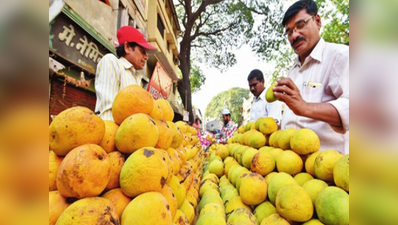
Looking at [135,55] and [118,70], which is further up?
[135,55]

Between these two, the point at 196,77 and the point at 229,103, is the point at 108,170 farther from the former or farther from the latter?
the point at 229,103

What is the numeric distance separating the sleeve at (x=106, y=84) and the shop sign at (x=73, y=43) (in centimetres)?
256

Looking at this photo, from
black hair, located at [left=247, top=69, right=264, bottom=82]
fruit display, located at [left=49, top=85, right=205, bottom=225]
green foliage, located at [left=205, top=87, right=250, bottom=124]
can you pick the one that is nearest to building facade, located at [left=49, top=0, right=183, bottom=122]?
fruit display, located at [left=49, top=85, right=205, bottom=225]

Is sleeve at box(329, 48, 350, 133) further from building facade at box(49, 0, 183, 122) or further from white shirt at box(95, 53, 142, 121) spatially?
building facade at box(49, 0, 183, 122)

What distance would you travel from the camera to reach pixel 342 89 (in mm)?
1826

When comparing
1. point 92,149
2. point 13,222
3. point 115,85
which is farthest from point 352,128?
point 115,85

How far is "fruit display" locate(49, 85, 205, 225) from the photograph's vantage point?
2.73ft

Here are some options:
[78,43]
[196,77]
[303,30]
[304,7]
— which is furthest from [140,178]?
[196,77]

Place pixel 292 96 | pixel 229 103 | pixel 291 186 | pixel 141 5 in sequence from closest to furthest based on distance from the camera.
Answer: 1. pixel 291 186
2. pixel 292 96
3. pixel 141 5
4. pixel 229 103

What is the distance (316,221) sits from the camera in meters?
1.20

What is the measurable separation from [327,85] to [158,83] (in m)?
9.68

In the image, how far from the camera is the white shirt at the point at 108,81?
228 centimetres

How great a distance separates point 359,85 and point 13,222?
2.39ft

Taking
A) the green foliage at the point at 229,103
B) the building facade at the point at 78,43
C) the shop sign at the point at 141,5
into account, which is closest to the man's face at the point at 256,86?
the building facade at the point at 78,43
